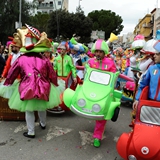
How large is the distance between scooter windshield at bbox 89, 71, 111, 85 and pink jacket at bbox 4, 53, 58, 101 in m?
0.80

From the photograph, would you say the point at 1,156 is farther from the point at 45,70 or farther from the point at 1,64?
the point at 1,64

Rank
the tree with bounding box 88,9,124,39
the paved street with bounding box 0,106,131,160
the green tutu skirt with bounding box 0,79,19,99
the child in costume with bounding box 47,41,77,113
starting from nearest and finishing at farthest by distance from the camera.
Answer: the paved street with bounding box 0,106,131,160 → the green tutu skirt with bounding box 0,79,19,99 → the child in costume with bounding box 47,41,77,113 → the tree with bounding box 88,9,124,39

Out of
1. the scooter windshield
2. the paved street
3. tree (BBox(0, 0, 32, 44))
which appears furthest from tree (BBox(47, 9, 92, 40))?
the scooter windshield

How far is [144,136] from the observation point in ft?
8.75

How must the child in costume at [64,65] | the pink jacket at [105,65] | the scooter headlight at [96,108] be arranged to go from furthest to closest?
the child in costume at [64,65] < the pink jacket at [105,65] < the scooter headlight at [96,108]

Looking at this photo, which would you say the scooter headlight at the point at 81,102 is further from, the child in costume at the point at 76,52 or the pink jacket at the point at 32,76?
the child in costume at the point at 76,52

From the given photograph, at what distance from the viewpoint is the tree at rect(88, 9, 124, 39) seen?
162ft

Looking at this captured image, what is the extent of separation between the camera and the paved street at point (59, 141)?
140 inches

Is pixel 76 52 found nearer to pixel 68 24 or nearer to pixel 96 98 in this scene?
pixel 96 98

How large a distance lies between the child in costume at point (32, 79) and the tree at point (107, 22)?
147 ft

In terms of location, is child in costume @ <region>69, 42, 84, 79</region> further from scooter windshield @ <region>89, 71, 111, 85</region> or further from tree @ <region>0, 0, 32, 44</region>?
tree @ <region>0, 0, 32, 44</region>

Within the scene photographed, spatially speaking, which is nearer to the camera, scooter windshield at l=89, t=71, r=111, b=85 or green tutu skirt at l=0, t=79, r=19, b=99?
scooter windshield at l=89, t=71, r=111, b=85

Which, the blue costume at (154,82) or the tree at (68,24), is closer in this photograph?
the blue costume at (154,82)

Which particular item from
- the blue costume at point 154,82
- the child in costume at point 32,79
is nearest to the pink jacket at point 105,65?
the child in costume at point 32,79
